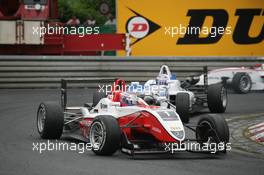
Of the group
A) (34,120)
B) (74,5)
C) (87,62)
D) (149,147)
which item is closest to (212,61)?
(87,62)

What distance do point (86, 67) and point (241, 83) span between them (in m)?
4.52

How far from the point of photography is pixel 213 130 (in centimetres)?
1267

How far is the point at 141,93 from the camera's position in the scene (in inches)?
573

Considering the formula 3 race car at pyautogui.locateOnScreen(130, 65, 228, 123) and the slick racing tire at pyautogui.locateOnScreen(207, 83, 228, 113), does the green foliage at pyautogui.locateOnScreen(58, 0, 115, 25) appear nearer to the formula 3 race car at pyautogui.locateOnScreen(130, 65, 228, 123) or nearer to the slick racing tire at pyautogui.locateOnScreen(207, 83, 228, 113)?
the formula 3 race car at pyautogui.locateOnScreen(130, 65, 228, 123)

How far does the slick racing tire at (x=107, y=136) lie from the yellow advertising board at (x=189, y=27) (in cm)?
1692

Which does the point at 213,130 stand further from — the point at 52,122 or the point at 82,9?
the point at 82,9

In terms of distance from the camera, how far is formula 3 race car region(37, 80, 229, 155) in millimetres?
12195

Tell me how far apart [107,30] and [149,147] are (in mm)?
28223

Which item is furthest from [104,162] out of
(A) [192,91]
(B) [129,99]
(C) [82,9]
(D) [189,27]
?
(C) [82,9]

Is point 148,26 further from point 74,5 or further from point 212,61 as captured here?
point 74,5

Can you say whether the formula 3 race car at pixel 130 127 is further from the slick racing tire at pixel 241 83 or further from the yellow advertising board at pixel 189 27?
the yellow advertising board at pixel 189 27

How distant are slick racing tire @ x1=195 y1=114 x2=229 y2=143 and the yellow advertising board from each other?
638 inches

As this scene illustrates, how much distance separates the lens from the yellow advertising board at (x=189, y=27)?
29.3 meters

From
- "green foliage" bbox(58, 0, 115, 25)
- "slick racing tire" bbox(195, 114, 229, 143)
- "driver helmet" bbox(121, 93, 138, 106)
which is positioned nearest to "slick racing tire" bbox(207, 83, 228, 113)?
"driver helmet" bbox(121, 93, 138, 106)
